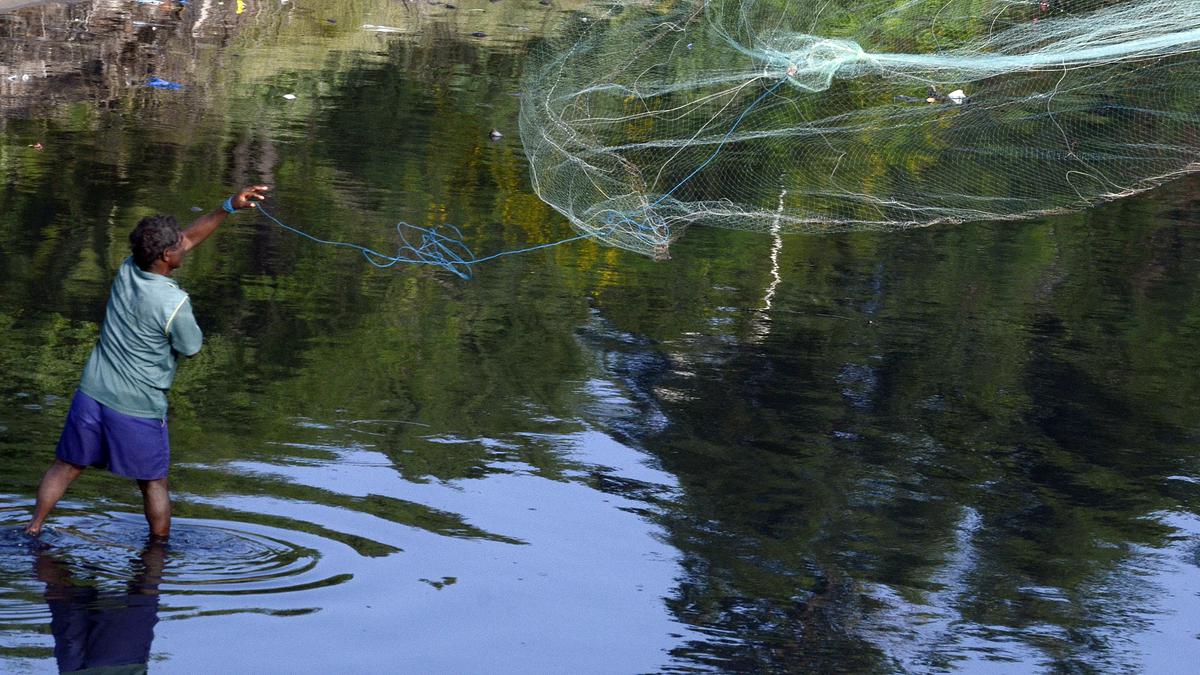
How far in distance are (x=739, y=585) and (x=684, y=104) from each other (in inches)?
173

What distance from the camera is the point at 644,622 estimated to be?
4.89m

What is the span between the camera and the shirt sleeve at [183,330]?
4941 millimetres

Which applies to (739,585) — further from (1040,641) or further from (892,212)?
(892,212)

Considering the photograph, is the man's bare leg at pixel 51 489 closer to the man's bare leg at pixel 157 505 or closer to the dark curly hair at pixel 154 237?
the man's bare leg at pixel 157 505

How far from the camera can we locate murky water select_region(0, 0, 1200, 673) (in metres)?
4.82

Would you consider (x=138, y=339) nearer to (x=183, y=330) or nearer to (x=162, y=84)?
(x=183, y=330)

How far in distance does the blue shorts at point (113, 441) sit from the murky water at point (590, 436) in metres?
0.29

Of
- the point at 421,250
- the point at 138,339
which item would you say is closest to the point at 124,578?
the point at 138,339

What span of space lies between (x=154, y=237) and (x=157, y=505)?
0.91 meters

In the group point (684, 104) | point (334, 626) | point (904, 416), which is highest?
point (684, 104)

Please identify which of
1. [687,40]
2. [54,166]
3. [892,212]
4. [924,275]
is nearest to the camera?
[687,40]

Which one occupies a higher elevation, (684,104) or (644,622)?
(684,104)

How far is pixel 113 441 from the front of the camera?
498 cm

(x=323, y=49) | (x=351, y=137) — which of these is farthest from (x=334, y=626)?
(x=323, y=49)
